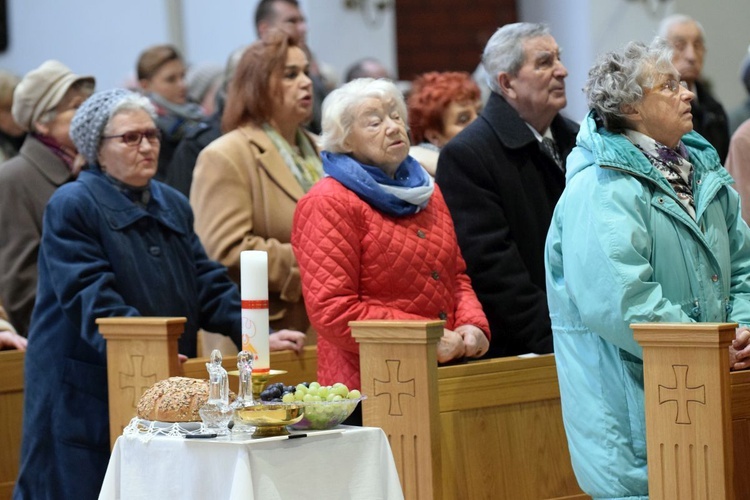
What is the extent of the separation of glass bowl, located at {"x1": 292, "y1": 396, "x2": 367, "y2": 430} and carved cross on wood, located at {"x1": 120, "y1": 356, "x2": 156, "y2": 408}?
1025 mm

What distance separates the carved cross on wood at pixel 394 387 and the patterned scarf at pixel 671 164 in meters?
0.88

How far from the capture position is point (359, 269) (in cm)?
414

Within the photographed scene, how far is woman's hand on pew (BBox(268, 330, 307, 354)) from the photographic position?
15.4 feet

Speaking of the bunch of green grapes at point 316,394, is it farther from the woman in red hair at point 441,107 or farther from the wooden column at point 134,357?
the woman in red hair at point 441,107

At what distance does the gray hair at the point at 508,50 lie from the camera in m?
4.85

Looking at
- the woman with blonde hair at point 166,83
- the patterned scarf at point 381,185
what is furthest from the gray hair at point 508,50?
the woman with blonde hair at point 166,83

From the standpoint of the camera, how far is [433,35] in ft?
34.6

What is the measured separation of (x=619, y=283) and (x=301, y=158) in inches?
85.5

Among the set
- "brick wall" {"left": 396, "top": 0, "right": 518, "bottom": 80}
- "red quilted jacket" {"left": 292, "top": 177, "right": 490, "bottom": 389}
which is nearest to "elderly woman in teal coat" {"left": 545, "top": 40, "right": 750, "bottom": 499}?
"red quilted jacket" {"left": 292, "top": 177, "right": 490, "bottom": 389}

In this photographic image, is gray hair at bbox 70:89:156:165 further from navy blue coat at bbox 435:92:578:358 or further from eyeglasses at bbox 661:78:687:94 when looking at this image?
eyeglasses at bbox 661:78:687:94

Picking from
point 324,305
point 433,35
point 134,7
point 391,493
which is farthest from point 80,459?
point 433,35

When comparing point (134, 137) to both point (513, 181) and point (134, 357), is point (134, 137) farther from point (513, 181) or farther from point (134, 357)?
point (513, 181)

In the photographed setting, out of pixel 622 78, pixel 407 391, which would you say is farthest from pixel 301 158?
pixel 622 78

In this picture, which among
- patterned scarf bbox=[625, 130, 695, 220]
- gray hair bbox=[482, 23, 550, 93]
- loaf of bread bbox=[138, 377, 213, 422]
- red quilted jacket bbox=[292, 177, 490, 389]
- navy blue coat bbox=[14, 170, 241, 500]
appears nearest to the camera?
loaf of bread bbox=[138, 377, 213, 422]
